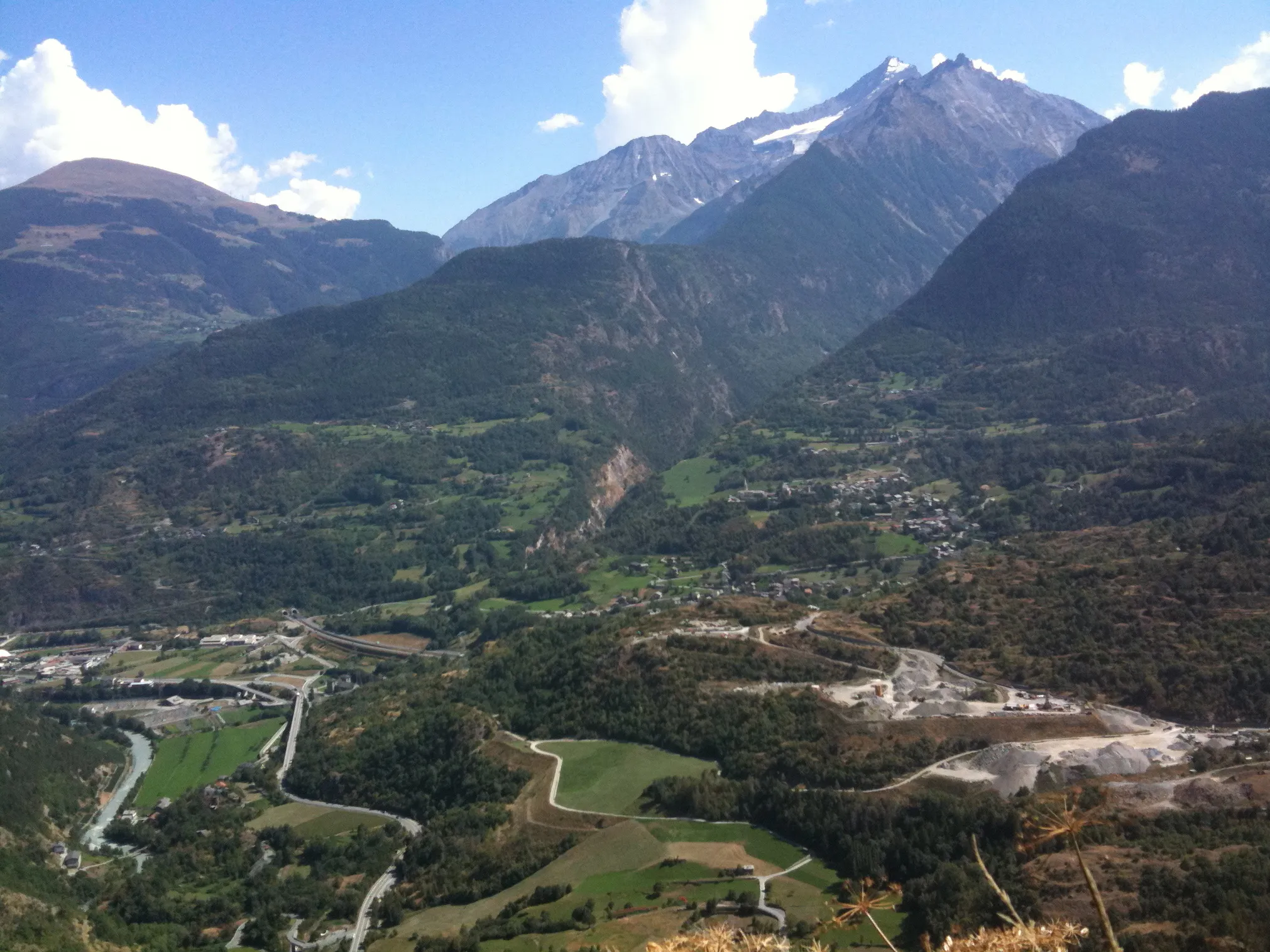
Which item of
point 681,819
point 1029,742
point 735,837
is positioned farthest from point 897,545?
point 735,837

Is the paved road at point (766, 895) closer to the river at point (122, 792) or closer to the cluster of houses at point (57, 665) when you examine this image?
the river at point (122, 792)

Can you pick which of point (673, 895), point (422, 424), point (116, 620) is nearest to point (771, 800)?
point (673, 895)

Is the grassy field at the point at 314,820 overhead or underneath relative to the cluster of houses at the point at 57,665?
underneath

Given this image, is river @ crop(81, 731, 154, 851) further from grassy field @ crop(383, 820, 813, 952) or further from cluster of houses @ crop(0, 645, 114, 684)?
grassy field @ crop(383, 820, 813, 952)

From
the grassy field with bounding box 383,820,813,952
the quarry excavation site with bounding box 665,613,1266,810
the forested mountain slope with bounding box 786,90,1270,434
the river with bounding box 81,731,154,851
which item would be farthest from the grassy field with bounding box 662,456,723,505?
the grassy field with bounding box 383,820,813,952

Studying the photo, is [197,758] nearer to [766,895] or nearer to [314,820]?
[314,820]

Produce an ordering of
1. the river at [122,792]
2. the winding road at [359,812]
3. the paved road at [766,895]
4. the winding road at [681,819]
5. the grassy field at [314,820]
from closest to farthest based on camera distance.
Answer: the paved road at [766,895]
the winding road at [681,819]
the winding road at [359,812]
the grassy field at [314,820]
the river at [122,792]

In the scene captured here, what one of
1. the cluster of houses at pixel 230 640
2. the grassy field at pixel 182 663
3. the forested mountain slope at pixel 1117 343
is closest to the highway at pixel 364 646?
the cluster of houses at pixel 230 640
